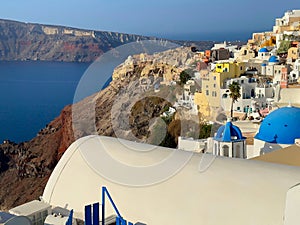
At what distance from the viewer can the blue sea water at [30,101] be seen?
126ft

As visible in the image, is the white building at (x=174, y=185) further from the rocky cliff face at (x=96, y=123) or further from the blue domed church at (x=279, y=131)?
the rocky cliff face at (x=96, y=123)

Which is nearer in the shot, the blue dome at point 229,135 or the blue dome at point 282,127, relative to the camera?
the blue dome at point 229,135

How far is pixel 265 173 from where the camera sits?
17.4ft

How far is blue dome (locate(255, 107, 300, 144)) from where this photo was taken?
1009 centimetres

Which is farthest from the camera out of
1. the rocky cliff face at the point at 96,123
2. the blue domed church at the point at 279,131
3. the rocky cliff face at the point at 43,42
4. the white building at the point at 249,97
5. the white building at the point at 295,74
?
the rocky cliff face at the point at 43,42

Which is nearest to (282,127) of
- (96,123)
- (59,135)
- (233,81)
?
(96,123)

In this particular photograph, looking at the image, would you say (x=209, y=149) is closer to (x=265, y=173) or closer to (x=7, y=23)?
(x=265, y=173)

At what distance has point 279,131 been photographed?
33.5ft

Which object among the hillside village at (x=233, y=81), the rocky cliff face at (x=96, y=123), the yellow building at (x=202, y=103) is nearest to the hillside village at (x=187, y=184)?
the hillside village at (x=233, y=81)

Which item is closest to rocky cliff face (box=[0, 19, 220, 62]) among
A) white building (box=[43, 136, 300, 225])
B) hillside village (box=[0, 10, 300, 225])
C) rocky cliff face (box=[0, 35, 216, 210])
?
rocky cliff face (box=[0, 35, 216, 210])

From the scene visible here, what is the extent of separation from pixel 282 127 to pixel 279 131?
0.36 feet

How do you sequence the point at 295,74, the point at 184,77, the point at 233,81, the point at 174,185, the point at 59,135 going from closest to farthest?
1. the point at 174,185
2. the point at 233,81
3. the point at 295,74
4. the point at 184,77
5. the point at 59,135

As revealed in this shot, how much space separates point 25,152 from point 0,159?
1.63 meters

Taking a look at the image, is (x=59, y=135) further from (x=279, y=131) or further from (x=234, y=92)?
(x=279, y=131)
